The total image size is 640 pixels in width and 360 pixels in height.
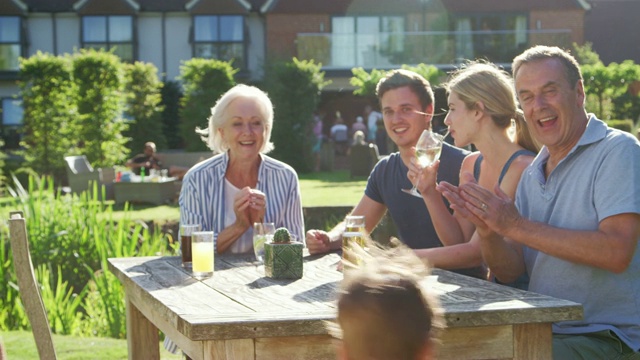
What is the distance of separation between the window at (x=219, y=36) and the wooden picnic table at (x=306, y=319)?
102ft

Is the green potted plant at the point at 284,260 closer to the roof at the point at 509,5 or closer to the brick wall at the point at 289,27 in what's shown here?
the brick wall at the point at 289,27

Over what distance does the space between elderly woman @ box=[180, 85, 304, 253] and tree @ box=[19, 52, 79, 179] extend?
1844 centimetres

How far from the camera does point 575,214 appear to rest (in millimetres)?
3445

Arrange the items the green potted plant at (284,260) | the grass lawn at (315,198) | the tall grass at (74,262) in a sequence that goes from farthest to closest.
Answer: 1. the grass lawn at (315,198)
2. the tall grass at (74,262)
3. the green potted plant at (284,260)

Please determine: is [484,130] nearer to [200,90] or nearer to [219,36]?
[200,90]

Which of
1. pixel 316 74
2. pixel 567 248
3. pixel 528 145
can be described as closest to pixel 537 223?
pixel 567 248

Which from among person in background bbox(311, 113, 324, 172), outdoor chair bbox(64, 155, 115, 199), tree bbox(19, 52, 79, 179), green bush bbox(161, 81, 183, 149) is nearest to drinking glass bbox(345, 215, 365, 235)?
outdoor chair bbox(64, 155, 115, 199)

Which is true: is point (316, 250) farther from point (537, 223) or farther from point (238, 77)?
point (238, 77)

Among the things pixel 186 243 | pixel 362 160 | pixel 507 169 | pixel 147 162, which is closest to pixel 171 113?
pixel 362 160

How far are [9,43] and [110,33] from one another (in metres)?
3.46

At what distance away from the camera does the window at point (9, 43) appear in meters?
33.5

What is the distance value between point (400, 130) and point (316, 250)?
747mm

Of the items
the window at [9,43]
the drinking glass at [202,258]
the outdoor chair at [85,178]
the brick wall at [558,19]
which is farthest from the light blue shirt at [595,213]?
the window at [9,43]

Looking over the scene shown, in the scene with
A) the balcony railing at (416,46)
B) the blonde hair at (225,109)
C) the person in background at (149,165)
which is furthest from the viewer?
the balcony railing at (416,46)
